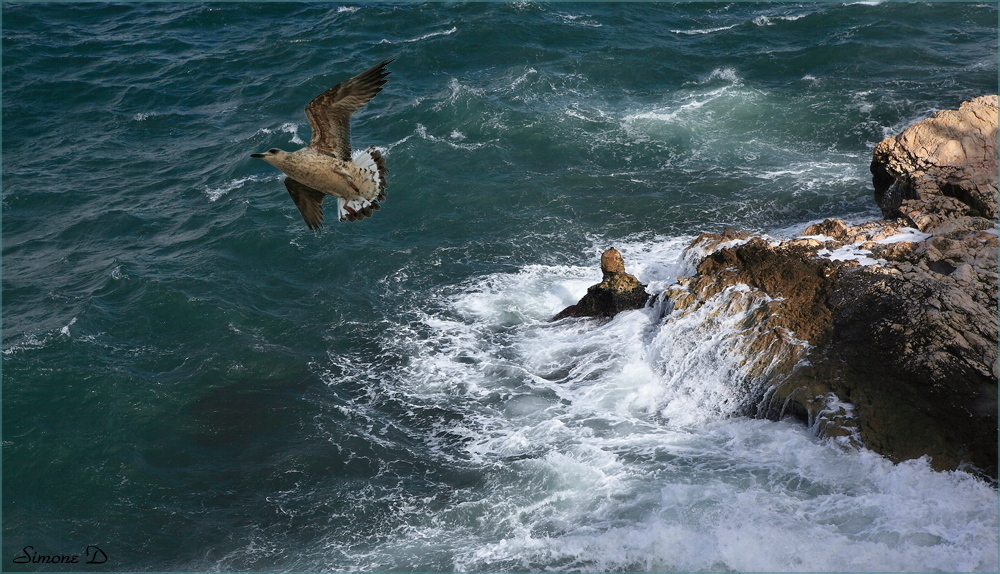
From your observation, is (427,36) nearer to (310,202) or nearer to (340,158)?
(310,202)

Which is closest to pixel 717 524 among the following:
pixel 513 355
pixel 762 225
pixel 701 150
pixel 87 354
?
pixel 513 355

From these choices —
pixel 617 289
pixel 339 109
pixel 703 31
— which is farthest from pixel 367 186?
pixel 703 31

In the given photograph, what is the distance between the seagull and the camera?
279 inches

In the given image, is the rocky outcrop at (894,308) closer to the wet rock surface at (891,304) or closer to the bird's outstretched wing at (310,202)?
the wet rock surface at (891,304)

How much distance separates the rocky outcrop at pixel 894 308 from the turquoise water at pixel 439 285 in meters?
0.41

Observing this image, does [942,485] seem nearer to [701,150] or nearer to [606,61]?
[701,150]

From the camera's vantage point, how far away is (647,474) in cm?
992

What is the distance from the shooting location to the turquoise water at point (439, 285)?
9.52 m

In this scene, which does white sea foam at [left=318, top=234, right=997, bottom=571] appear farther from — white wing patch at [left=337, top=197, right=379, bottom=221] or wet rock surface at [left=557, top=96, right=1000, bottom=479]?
white wing patch at [left=337, top=197, right=379, bottom=221]
